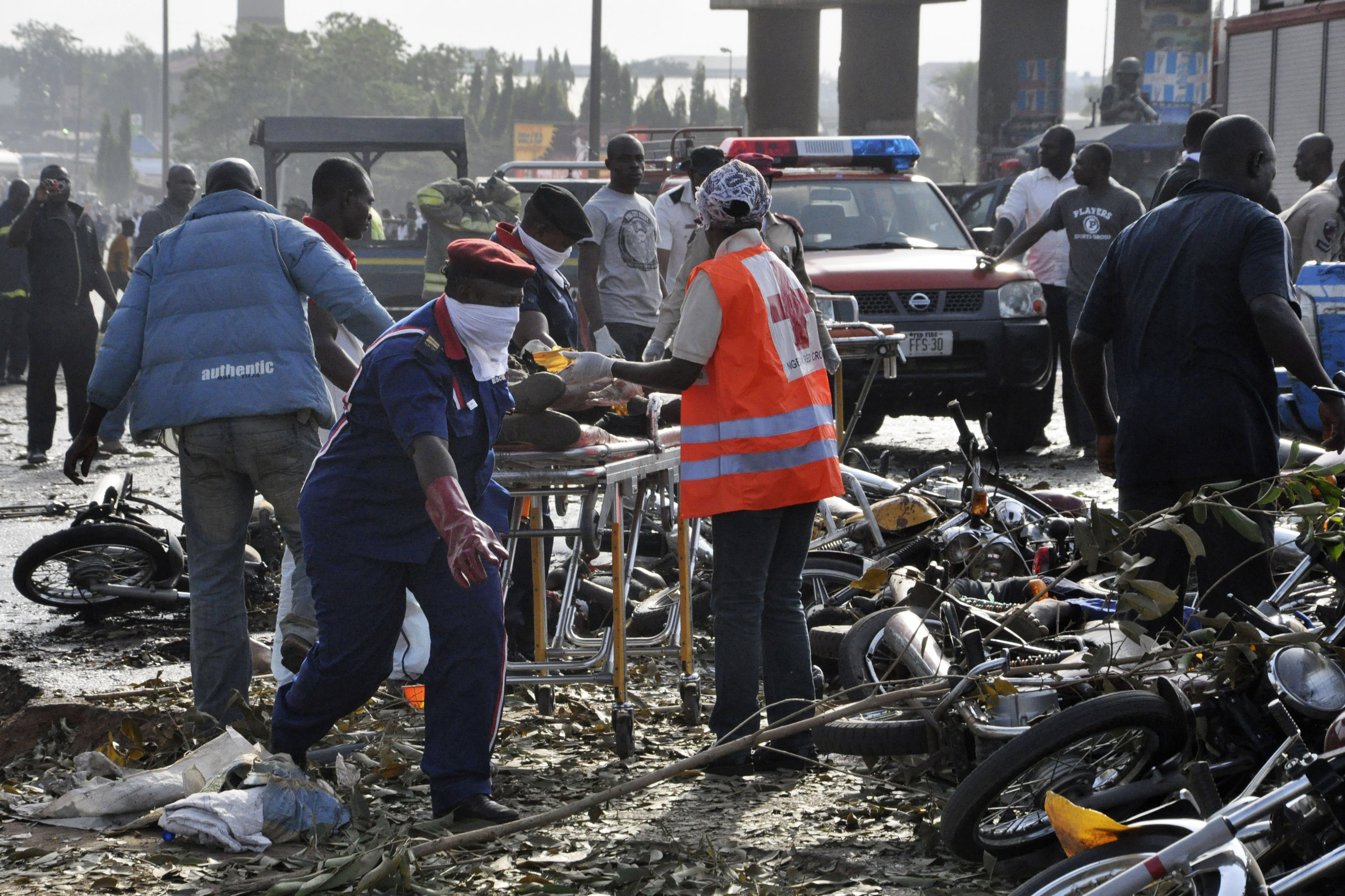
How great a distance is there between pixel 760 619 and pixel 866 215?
23.2ft

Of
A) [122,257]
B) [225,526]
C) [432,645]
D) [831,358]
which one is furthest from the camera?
[122,257]

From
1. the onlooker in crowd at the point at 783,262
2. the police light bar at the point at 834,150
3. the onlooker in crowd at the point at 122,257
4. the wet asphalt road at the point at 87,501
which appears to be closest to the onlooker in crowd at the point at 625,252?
the onlooker in crowd at the point at 783,262

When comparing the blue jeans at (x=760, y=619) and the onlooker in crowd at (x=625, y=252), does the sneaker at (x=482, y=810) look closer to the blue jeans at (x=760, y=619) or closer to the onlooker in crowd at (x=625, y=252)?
the blue jeans at (x=760, y=619)

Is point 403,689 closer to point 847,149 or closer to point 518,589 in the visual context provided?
A: point 518,589

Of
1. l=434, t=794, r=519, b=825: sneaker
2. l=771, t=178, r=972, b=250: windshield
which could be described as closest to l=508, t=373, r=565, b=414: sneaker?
l=434, t=794, r=519, b=825: sneaker

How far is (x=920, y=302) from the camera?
10570 millimetres

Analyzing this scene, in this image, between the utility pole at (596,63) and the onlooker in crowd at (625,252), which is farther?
the utility pole at (596,63)

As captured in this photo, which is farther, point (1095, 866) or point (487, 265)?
point (487, 265)

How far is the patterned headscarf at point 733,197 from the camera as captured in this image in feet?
15.9

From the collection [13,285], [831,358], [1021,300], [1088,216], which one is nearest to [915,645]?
[831,358]

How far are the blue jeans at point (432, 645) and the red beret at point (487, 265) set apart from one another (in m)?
0.74

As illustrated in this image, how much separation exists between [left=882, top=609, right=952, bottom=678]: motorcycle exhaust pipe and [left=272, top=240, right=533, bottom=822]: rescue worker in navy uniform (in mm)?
1231

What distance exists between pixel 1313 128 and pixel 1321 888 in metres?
11.9

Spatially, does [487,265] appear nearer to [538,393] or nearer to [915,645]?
[538,393]
